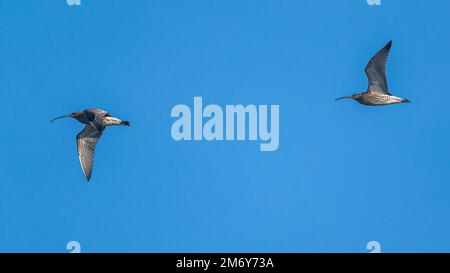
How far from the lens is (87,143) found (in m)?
22.9

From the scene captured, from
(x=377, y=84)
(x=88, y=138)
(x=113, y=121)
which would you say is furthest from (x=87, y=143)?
(x=377, y=84)

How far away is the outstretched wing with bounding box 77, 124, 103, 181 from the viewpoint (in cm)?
2281

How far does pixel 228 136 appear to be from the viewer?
78.6ft

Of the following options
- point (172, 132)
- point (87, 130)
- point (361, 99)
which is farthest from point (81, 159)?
point (361, 99)

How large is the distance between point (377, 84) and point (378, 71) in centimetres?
39

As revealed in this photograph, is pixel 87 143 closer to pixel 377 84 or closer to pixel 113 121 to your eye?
pixel 113 121

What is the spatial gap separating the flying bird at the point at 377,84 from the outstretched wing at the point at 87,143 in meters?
7.39

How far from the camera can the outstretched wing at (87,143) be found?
2281 cm

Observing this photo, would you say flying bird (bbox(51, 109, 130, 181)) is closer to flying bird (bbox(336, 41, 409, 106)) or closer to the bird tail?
the bird tail
